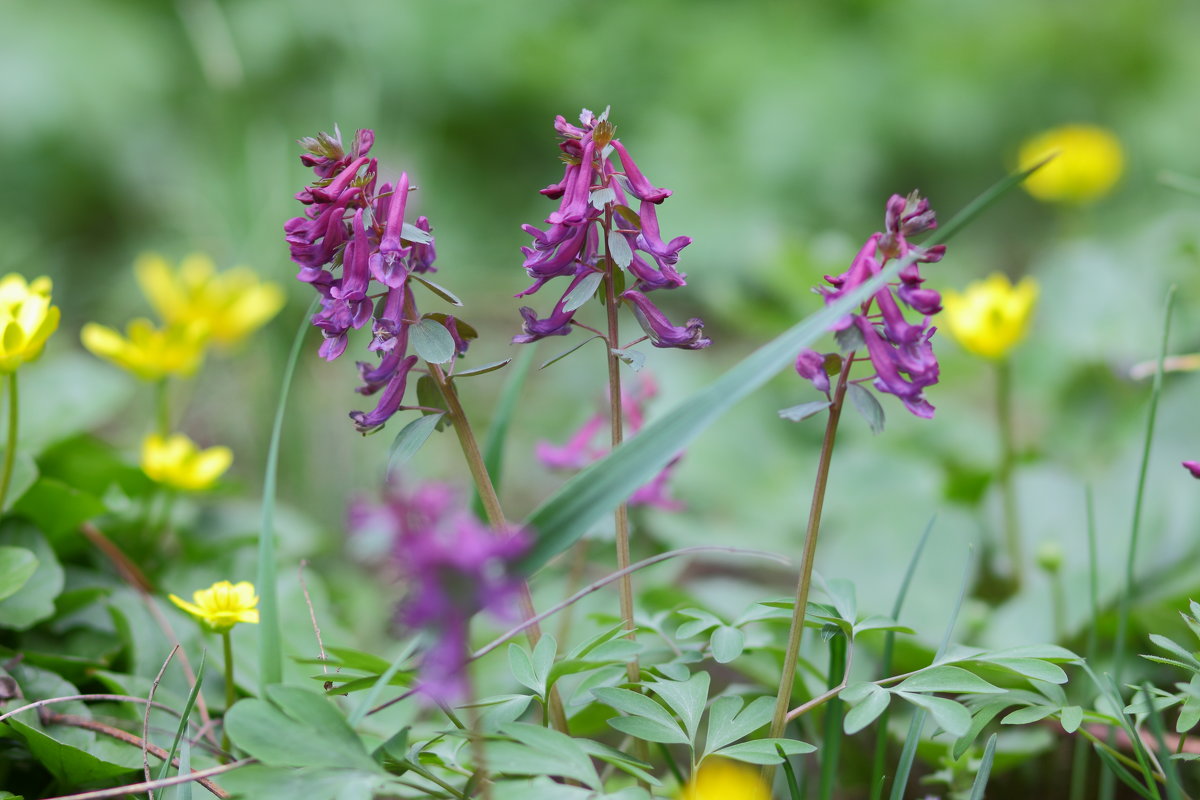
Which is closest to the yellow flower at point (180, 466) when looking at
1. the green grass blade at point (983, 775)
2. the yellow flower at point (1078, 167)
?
the green grass blade at point (983, 775)

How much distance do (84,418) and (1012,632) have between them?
45.6 inches

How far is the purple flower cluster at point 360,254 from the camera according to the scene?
2.07ft

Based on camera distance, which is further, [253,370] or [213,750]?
[253,370]

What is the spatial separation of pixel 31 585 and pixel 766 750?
0.68m

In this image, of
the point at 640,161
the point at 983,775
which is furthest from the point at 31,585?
the point at 640,161

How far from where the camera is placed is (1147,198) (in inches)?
110

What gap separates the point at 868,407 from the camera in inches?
24.2

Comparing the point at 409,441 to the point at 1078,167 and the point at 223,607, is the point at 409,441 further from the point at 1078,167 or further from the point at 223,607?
the point at 1078,167

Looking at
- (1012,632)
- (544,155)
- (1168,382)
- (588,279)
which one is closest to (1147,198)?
(1168,382)

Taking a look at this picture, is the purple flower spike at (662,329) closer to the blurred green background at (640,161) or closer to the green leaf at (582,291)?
the green leaf at (582,291)

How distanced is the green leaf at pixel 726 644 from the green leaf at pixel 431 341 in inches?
10.7

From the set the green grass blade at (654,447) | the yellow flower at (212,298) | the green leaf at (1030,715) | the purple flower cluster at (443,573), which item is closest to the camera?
the purple flower cluster at (443,573)

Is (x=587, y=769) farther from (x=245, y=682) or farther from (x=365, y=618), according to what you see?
(x=365, y=618)

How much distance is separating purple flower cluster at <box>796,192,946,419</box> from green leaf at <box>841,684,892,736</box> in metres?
0.19
